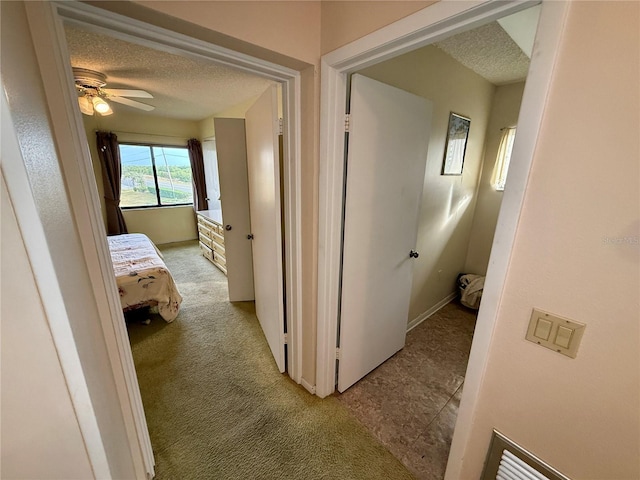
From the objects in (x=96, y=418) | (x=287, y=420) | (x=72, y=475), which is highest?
(x=96, y=418)

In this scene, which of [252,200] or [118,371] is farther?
[252,200]

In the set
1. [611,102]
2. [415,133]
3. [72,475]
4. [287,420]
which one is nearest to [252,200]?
[415,133]

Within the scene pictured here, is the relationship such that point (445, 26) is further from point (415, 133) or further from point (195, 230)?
point (195, 230)

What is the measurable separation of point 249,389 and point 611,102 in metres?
2.18

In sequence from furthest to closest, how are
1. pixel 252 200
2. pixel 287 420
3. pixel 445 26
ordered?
pixel 252 200
pixel 287 420
pixel 445 26

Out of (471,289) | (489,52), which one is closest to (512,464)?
(471,289)

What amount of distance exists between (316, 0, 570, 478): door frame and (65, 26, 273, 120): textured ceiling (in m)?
0.57

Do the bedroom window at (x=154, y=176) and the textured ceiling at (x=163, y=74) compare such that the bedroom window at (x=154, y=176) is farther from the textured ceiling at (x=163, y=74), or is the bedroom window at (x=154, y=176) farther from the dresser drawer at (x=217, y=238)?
the dresser drawer at (x=217, y=238)

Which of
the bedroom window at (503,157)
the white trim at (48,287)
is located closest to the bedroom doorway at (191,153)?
the white trim at (48,287)

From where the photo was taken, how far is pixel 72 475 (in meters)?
0.71

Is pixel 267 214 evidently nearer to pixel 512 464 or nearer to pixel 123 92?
pixel 512 464

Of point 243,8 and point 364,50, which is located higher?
Answer: point 243,8

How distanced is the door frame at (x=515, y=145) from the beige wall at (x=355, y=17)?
Answer: 0.09 feet

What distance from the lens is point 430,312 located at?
2.78m
